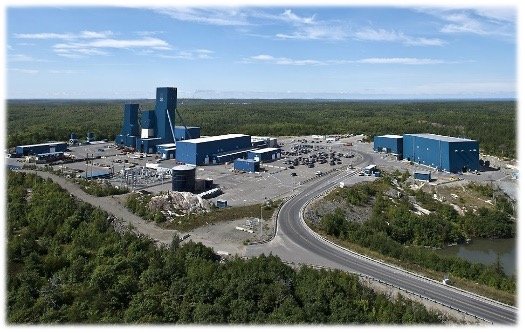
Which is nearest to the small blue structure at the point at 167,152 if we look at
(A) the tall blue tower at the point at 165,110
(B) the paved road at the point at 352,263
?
(A) the tall blue tower at the point at 165,110

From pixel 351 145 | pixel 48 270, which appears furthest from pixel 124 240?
pixel 351 145

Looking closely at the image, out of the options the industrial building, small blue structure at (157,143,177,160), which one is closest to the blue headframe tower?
the industrial building

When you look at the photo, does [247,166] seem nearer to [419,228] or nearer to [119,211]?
[119,211]

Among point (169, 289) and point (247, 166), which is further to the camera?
point (247, 166)

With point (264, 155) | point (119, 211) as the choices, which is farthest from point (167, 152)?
point (119, 211)

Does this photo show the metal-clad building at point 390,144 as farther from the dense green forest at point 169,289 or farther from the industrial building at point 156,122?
the dense green forest at point 169,289
